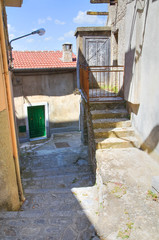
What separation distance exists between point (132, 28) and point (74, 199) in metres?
4.55

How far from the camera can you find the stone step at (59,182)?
6.02 meters

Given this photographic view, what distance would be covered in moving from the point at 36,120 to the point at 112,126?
8691 mm

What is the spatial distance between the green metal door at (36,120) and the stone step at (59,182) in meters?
7.57

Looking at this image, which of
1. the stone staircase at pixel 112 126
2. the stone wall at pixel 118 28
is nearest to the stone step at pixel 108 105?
the stone staircase at pixel 112 126

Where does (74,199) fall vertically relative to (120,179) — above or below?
below

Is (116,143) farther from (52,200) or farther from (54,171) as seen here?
(54,171)

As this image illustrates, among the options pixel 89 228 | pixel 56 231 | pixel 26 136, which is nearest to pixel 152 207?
pixel 89 228

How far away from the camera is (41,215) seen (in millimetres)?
3537

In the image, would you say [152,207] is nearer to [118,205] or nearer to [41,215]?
[118,205]

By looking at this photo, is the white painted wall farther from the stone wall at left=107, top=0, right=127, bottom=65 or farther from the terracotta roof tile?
the terracotta roof tile

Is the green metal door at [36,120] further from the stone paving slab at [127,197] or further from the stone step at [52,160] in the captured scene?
the stone paving slab at [127,197]

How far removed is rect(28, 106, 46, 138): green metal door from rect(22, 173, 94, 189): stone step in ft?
24.8

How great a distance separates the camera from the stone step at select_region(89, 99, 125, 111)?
22.2 feet

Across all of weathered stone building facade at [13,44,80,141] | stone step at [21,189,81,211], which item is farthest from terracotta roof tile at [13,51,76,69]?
stone step at [21,189,81,211]
